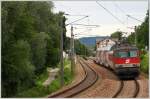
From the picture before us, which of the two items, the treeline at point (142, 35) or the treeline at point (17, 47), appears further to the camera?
the treeline at point (142, 35)

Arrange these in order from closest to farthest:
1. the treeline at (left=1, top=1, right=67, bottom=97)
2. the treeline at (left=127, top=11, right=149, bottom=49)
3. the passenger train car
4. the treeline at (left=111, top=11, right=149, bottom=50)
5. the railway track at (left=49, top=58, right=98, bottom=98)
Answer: the railway track at (left=49, top=58, right=98, bottom=98)
the treeline at (left=1, top=1, right=67, bottom=97)
the passenger train car
the treeline at (left=111, top=11, right=149, bottom=50)
the treeline at (left=127, top=11, right=149, bottom=49)

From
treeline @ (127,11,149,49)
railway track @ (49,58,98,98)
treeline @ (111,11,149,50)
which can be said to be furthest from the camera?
treeline @ (127,11,149,49)

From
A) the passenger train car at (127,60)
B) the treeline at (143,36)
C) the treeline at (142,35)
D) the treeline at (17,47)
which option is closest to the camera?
the treeline at (17,47)

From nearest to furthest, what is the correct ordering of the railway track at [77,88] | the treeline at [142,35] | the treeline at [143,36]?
the railway track at [77,88], the treeline at [142,35], the treeline at [143,36]

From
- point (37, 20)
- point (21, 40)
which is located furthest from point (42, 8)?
point (21, 40)

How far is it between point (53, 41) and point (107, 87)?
69.1ft

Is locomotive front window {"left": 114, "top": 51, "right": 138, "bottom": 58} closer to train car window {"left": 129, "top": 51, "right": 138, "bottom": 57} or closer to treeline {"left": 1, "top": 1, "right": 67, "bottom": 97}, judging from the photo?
train car window {"left": 129, "top": 51, "right": 138, "bottom": 57}

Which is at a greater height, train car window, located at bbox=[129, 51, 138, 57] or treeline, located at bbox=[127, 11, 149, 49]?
treeline, located at bbox=[127, 11, 149, 49]

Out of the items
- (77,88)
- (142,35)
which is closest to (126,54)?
(77,88)

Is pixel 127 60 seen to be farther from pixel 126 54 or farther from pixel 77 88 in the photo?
pixel 77 88

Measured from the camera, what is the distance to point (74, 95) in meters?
23.4

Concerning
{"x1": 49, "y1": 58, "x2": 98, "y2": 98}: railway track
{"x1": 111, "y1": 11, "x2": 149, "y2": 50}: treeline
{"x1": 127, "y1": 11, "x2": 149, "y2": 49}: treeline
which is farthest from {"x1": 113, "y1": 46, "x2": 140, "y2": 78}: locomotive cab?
{"x1": 127, "y1": 11, "x2": 149, "y2": 49}: treeline

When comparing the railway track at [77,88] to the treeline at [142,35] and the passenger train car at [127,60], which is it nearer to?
the passenger train car at [127,60]

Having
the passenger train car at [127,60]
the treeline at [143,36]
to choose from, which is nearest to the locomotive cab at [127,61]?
the passenger train car at [127,60]
